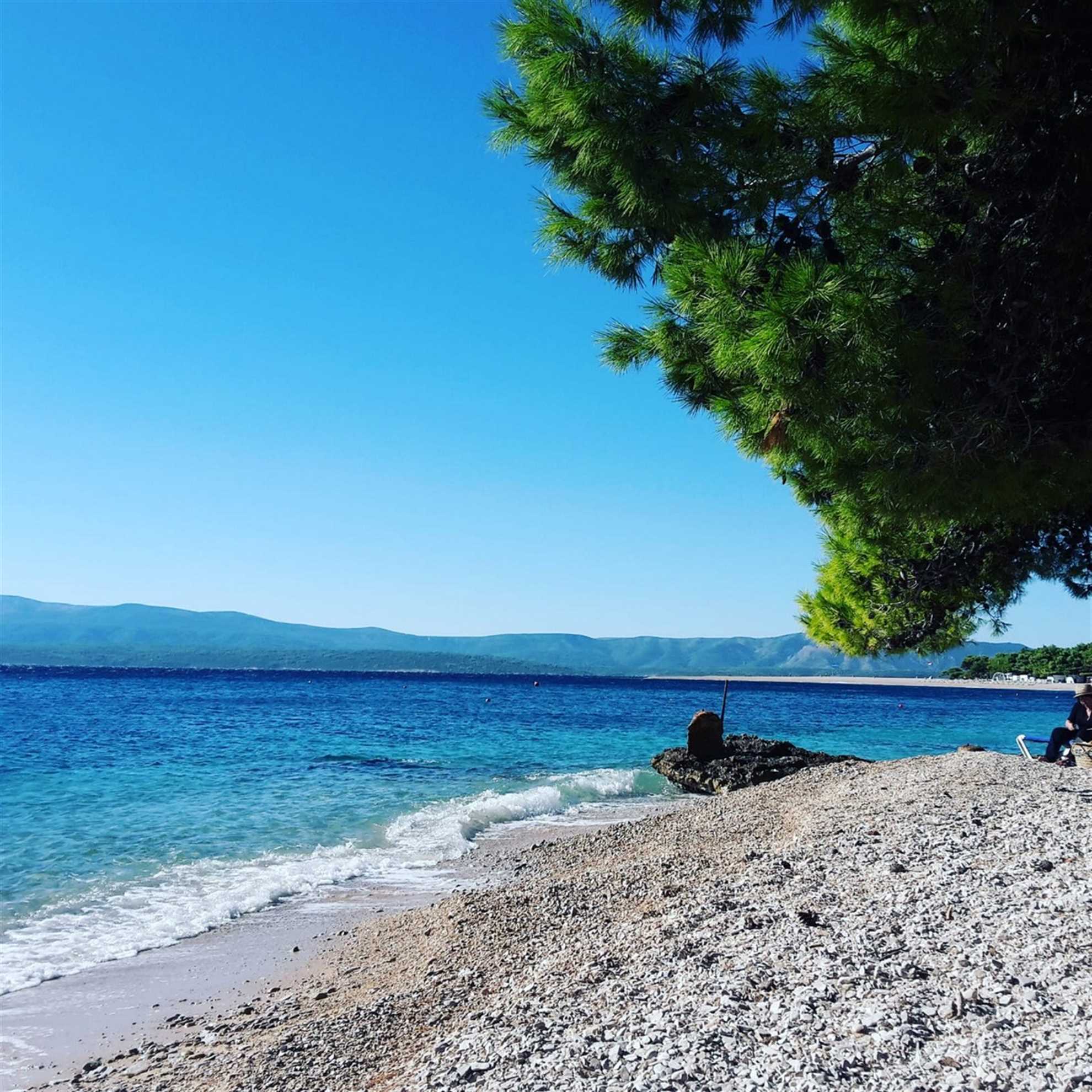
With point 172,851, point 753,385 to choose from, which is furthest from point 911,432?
point 172,851

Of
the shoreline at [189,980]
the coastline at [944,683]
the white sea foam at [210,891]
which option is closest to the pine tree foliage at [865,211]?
the shoreline at [189,980]

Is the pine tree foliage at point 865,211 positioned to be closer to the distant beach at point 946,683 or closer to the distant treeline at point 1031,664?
the distant beach at point 946,683

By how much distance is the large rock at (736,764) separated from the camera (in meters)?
19.1

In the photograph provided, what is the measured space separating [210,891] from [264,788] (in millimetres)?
8708

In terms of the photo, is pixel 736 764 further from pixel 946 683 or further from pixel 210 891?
pixel 946 683

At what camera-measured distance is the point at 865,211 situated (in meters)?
5.46

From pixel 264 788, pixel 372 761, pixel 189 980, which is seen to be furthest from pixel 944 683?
pixel 189 980

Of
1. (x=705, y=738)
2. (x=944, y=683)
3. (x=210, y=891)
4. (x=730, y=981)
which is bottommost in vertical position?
(x=944, y=683)

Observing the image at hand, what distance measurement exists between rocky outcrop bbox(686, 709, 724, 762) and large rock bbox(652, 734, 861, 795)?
3.4 inches

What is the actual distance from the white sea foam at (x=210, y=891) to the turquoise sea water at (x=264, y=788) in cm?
3

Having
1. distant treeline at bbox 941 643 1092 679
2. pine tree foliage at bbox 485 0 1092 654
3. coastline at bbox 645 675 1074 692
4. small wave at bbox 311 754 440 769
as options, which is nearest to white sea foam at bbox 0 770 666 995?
small wave at bbox 311 754 440 769

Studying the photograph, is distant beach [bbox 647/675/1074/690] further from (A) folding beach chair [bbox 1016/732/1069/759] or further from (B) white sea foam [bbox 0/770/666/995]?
(B) white sea foam [bbox 0/770/666/995]

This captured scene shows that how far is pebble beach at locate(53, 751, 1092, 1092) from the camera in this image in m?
3.51

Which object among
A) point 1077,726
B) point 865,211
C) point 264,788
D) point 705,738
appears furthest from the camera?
point 705,738
